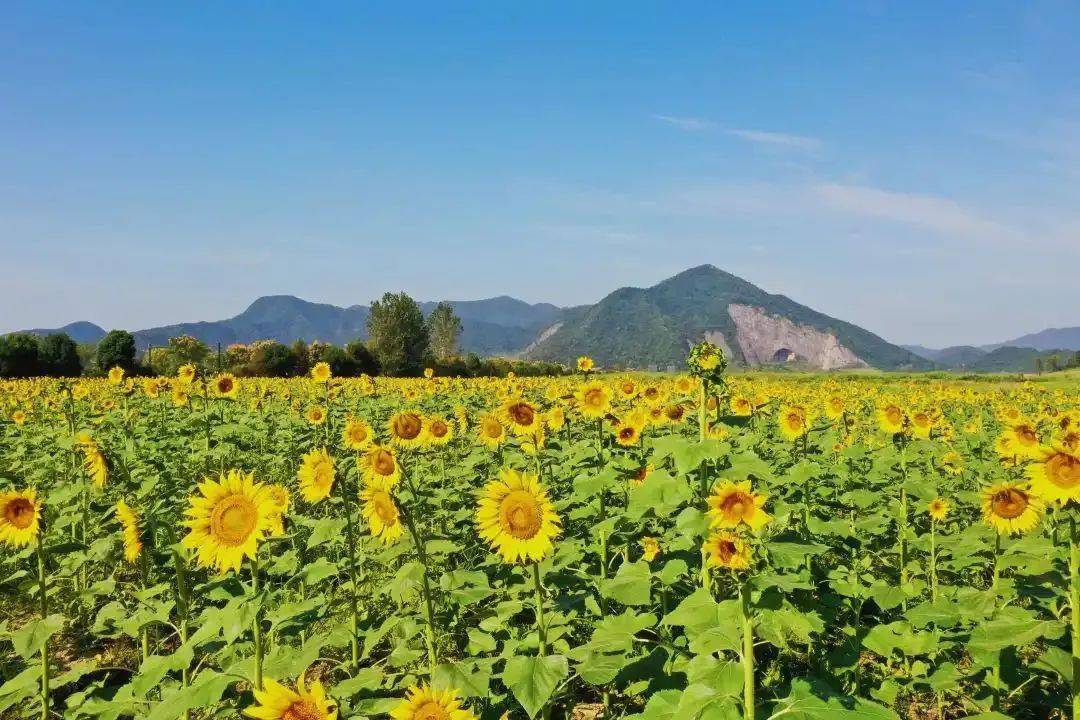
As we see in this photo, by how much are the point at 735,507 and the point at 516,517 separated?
3.77 ft

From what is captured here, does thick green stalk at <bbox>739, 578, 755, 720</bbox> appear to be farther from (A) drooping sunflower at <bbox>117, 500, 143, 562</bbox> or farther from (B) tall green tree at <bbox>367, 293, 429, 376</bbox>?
(B) tall green tree at <bbox>367, 293, 429, 376</bbox>

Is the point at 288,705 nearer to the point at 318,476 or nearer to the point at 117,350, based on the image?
the point at 318,476

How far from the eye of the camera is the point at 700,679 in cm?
262

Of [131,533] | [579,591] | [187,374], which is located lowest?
[579,591]

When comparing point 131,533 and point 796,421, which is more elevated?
point 796,421

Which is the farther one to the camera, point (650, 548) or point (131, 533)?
point (650, 548)

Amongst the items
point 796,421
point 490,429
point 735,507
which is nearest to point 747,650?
point 735,507

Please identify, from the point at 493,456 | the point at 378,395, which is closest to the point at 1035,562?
the point at 493,456

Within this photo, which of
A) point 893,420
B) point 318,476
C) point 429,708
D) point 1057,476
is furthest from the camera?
point 893,420

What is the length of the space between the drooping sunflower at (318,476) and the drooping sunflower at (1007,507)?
450 centimetres

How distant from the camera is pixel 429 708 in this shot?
236cm

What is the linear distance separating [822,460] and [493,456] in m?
4.44

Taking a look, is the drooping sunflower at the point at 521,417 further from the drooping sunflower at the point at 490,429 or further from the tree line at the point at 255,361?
the tree line at the point at 255,361

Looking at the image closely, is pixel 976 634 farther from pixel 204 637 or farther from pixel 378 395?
pixel 378 395
